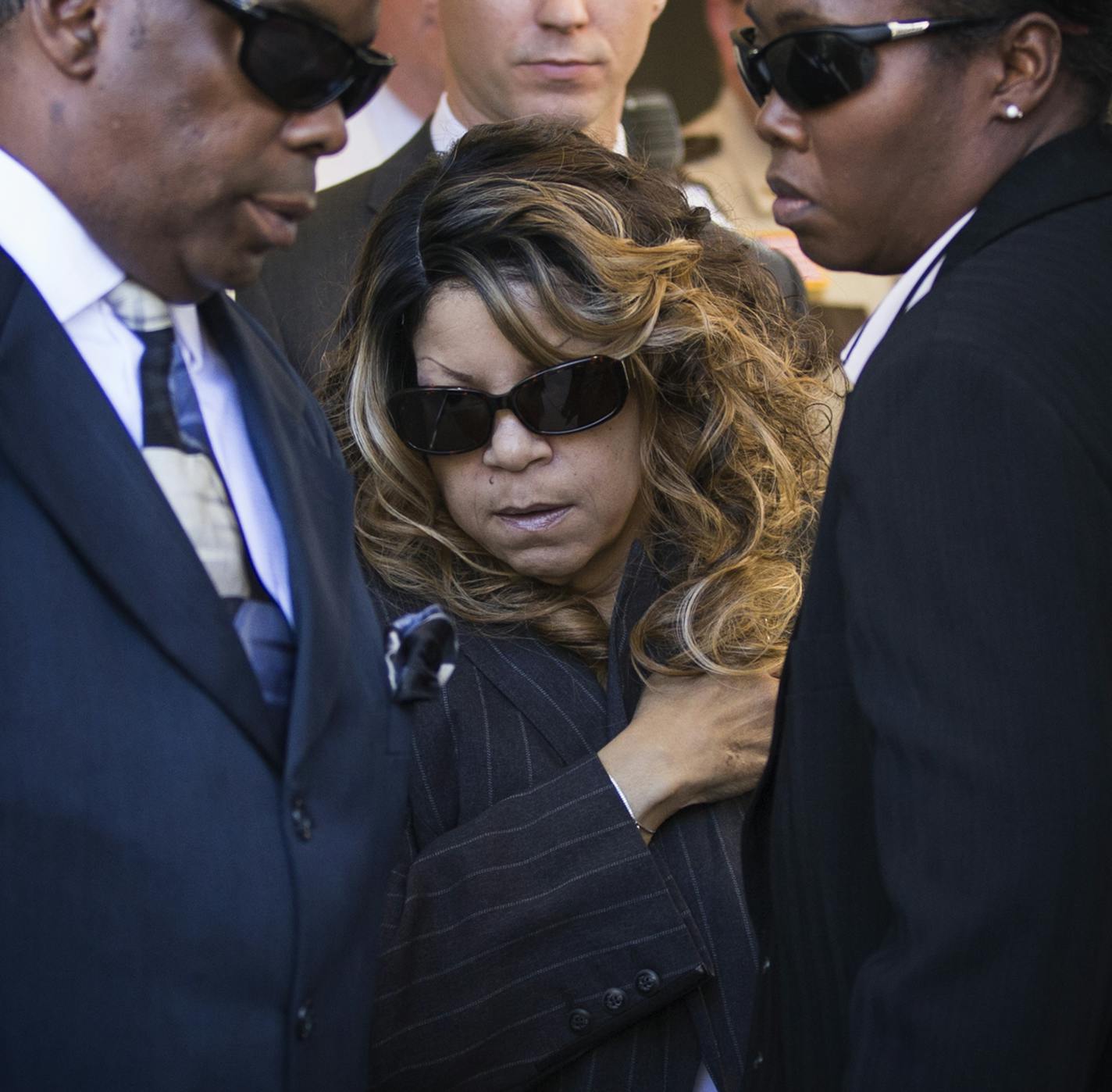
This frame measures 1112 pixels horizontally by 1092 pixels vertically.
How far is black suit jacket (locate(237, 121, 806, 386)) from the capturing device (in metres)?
2.96

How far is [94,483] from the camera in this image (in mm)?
1215

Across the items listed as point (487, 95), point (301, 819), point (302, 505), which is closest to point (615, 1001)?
point (301, 819)

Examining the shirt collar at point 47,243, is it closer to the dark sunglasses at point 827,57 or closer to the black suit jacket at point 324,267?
the dark sunglasses at point 827,57

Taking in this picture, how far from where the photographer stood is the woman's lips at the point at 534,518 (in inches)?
84.8

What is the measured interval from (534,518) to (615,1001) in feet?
2.24

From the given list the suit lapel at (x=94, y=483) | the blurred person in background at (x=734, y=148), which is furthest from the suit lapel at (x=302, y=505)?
the blurred person in background at (x=734, y=148)

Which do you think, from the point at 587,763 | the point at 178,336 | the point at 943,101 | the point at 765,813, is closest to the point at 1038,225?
the point at 943,101

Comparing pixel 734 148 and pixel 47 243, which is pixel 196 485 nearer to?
pixel 47 243

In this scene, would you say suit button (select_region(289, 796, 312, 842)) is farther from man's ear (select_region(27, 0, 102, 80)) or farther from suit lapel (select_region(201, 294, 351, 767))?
man's ear (select_region(27, 0, 102, 80))

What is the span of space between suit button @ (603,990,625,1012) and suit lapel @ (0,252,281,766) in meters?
0.89

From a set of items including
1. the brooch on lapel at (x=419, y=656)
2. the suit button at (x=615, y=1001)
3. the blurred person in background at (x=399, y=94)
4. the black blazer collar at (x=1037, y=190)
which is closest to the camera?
the black blazer collar at (x=1037, y=190)

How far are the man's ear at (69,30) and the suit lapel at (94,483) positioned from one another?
17 cm

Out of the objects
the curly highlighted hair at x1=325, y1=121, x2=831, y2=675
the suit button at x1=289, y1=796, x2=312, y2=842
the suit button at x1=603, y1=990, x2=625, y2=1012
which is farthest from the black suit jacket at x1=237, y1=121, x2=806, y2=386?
the suit button at x1=289, y1=796, x2=312, y2=842

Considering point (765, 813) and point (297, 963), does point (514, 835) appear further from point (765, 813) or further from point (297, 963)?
point (297, 963)
